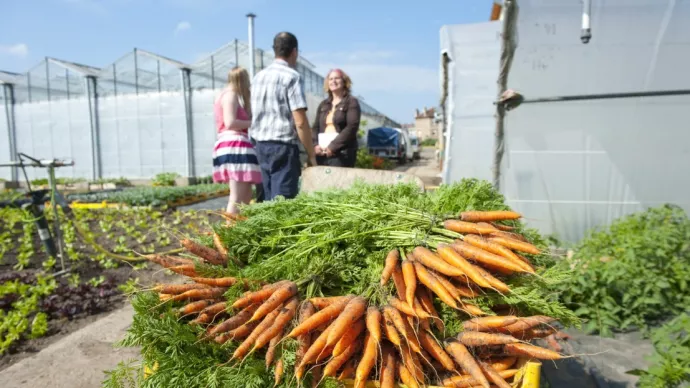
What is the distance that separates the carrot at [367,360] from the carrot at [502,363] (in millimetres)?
480

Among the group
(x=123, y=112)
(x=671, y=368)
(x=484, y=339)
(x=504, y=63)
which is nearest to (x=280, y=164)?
(x=504, y=63)

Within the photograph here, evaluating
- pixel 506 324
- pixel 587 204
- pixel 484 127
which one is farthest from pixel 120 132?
pixel 506 324

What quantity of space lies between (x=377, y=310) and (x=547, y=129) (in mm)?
4044

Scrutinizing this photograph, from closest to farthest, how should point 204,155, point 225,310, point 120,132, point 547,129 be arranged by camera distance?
1. point 225,310
2. point 547,129
3. point 204,155
4. point 120,132

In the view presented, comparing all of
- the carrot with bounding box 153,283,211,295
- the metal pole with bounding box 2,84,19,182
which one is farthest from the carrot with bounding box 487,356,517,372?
the metal pole with bounding box 2,84,19,182

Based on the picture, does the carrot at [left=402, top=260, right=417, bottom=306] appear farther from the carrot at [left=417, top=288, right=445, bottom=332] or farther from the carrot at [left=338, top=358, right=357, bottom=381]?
the carrot at [left=338, top=358, right=357, bottom=381]

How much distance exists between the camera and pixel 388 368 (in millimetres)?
1500

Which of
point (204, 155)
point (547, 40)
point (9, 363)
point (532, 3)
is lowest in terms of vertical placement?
point (9, 363)

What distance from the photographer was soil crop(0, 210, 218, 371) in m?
3.11

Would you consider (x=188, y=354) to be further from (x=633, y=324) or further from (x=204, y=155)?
(x=204, y=155)

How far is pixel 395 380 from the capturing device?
1.55 meters

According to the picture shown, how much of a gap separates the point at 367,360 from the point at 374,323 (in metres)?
0.14

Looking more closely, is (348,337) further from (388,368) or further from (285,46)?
(285,46)

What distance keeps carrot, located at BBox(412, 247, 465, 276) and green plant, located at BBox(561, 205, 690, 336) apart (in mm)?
1892
